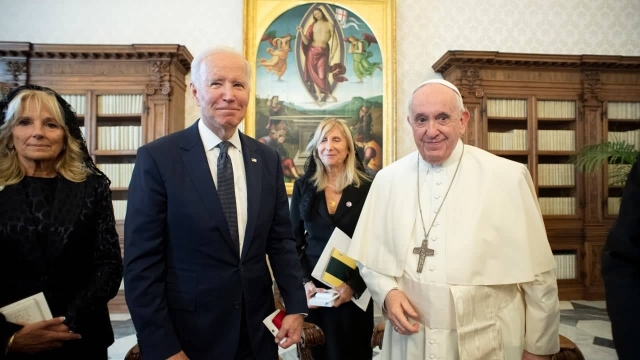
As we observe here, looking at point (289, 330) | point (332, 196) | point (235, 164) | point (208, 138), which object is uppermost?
point (208, 138)

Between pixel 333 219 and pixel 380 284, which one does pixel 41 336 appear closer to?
pixel 380 284

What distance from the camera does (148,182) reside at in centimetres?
150

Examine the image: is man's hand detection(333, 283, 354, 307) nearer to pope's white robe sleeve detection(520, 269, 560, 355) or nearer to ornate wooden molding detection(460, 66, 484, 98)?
pope's white robe sleeve detection(520, 269, 560, 355)

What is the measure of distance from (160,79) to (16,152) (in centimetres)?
360

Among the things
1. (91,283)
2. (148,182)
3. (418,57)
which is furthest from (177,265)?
(418,57)

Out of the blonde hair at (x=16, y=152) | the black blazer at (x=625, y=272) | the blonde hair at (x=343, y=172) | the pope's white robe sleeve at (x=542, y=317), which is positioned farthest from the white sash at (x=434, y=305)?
the blonde hair at (x=16, y=152)

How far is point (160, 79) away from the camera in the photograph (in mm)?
5105

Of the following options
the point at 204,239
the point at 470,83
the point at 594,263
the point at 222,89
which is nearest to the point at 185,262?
the point at 204,239

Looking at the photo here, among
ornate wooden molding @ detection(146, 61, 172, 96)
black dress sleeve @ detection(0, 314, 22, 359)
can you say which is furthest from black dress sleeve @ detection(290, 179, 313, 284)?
ornate wooden molding @ detection(146, 61, 172, 96)

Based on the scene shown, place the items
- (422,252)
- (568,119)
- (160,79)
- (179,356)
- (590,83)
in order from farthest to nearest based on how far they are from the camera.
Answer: (568,119) < (590,83) < (160,79) < (422,252) < (179,356)

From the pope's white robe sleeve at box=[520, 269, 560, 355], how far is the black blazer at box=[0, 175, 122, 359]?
5.79 feet

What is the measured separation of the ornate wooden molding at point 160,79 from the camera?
5082 millimetres

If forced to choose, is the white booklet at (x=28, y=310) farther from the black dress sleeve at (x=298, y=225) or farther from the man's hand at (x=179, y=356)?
the black dress sleeve at (x=298, y=225)

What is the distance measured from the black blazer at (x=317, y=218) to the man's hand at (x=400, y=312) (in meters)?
0.88
